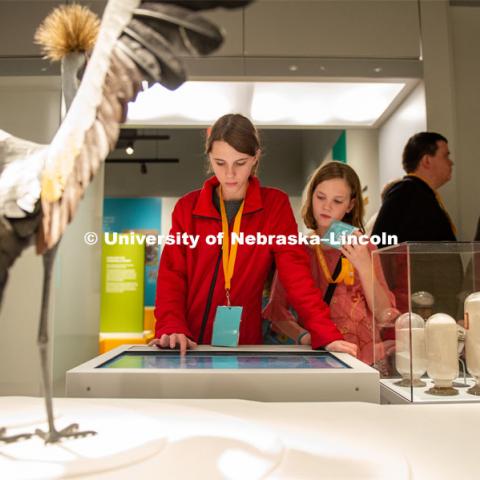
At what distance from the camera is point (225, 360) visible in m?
1.32

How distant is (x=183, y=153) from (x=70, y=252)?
70 centimetres

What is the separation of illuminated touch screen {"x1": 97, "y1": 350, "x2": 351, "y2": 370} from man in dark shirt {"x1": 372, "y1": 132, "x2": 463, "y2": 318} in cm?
32

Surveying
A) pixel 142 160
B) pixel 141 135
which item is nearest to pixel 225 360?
pixel 142 160

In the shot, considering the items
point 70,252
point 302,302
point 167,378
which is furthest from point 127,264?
point 167,378

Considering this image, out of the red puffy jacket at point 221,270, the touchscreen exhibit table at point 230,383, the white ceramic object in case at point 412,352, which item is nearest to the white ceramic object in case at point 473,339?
the white ceramic object in case at point 412,352

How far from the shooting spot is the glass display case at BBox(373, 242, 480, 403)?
1.29 metres

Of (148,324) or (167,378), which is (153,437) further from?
(148,324)

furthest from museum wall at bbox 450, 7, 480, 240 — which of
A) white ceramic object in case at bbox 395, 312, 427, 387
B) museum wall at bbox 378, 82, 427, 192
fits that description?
white ceramic object in case at bbox 395, 312, 427, 387

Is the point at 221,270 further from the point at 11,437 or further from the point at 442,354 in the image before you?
the point at 11,437

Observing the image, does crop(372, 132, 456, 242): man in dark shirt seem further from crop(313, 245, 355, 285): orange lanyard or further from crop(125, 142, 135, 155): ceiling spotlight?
crop(125, 142, 135, 155): ceiling spotlight

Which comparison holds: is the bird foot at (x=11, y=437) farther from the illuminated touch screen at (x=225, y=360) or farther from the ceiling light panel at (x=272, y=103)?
the ceiling light panel at (x=272, y=103)

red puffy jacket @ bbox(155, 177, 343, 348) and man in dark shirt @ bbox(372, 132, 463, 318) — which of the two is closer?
man in dark shirt @ bbox(372, 132, 463, 318)

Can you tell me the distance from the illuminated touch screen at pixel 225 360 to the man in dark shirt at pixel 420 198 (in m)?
0.97

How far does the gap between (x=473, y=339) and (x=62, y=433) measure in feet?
3.42
